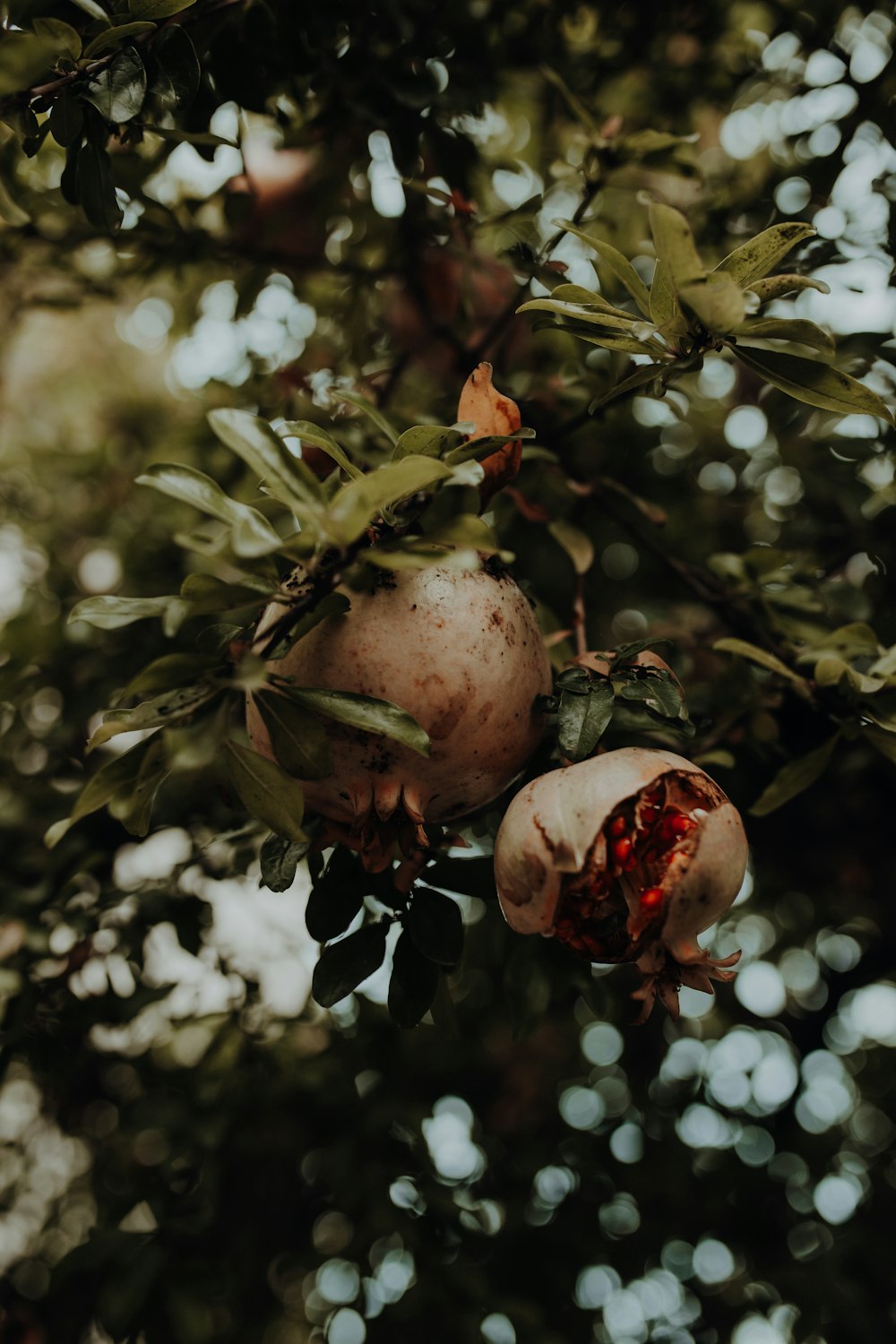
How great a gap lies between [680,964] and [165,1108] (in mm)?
1062

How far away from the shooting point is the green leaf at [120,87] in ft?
3.03

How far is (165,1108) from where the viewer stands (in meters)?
1.54

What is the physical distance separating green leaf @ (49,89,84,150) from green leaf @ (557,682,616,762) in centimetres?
71

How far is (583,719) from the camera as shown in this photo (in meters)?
0.83

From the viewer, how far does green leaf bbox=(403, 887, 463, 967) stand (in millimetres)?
908

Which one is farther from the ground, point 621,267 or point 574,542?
point 621,267

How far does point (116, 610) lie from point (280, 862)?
0.83 feet

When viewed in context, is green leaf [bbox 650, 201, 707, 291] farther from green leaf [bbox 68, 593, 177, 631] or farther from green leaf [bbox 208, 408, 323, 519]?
green leaf [bbox 68, 593, 177, 631]

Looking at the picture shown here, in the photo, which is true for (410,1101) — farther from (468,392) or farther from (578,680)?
(468,392)

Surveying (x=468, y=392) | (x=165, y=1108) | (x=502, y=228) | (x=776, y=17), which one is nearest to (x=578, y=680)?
(x=468, y=392)

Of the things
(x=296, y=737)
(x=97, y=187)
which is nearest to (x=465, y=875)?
(x=296, y=737)

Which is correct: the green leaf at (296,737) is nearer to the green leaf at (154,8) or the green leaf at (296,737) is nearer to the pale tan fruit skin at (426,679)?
the pale tan fruit skin at (426,679)

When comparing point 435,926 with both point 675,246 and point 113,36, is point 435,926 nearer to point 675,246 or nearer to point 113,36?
point 675,246

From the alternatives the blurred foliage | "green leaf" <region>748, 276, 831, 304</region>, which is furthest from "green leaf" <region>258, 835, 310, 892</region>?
"green leaf" <region>748, 276, 831, 304</region>
